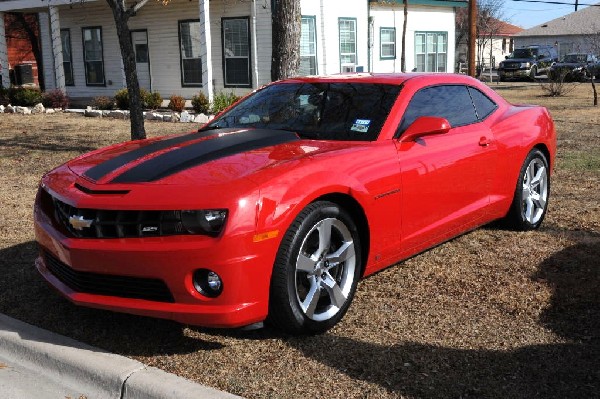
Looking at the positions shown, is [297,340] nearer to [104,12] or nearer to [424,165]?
[424,165]

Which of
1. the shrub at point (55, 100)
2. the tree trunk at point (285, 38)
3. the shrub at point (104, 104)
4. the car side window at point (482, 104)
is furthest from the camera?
the shrub at point (55, 100)

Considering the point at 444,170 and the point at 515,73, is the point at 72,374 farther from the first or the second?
the point at 515,73

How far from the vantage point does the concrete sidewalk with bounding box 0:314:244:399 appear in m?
3.35

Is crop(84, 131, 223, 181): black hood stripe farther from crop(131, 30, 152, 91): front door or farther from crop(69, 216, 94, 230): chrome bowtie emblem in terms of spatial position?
crop(131, 30, 152, 91): front door

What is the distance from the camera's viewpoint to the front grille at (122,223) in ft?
11.5

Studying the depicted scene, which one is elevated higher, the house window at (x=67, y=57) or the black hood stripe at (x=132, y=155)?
the house window at (x=67, y=57)

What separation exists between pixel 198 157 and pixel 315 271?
3.24ft

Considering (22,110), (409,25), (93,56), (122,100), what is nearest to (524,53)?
(409,25)

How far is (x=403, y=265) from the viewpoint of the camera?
17.0ft

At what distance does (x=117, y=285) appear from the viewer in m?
3.65

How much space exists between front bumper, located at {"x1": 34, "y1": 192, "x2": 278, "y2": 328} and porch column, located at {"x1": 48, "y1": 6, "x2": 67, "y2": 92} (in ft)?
65.9

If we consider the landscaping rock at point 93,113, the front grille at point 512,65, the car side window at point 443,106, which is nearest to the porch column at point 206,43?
the landscaping rock at point 93,113

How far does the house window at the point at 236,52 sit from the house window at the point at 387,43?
21.2 ft

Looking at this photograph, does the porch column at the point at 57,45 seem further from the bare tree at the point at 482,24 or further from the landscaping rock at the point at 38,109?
the bare tree at the point at 482,24
